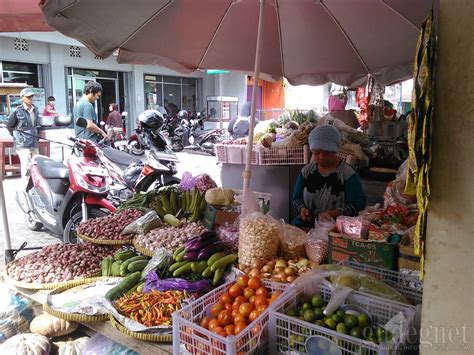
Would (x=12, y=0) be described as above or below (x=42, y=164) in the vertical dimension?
above

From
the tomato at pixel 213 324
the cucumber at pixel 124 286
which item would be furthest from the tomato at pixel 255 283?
the cucumber at pixel 124 286

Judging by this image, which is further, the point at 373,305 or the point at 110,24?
the point at 110,24

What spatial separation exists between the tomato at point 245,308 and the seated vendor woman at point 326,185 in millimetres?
1590

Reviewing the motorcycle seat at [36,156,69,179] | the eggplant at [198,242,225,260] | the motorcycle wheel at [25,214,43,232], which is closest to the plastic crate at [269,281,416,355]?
the eggplant at [198,242,225,260]

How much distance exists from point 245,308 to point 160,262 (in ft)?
2.86

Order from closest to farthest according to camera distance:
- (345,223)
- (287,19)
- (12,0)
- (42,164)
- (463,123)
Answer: (463,123) → (345,223) → (12,0) → (287,19) → (42,164)

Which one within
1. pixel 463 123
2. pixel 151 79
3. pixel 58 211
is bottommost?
pixel 58 211

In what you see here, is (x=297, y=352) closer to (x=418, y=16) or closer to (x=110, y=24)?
(x=110, y=24)

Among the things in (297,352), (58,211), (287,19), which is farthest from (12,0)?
(297,352)

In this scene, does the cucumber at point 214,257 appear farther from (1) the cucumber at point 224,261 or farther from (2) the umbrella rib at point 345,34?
(2) the umbrella rib at point 345,34

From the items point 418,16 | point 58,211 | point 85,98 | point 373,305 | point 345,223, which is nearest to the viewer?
point 373,305

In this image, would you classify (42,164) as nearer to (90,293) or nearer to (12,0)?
(12,0)

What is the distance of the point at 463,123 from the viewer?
1135 mm

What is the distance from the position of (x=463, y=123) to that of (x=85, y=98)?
7285mm
